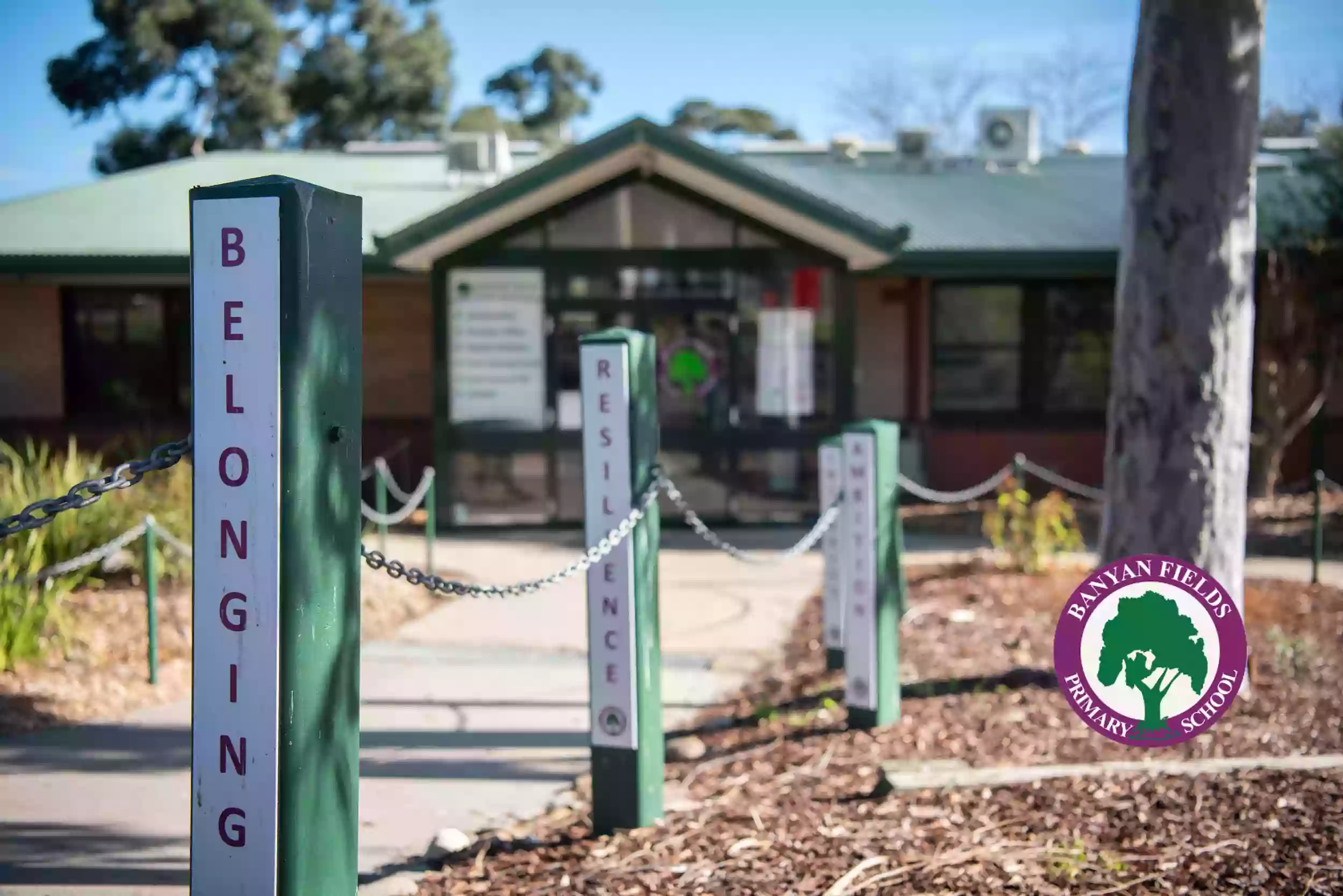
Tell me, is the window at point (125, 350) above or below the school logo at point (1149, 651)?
above

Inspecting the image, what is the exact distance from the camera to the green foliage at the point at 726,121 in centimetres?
4922

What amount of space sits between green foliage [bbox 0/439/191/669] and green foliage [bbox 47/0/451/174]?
26.5m

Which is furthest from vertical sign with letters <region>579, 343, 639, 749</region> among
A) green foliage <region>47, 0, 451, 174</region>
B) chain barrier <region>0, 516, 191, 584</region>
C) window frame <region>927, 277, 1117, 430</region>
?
green foliage <region>47, 0, 451, 174</region>

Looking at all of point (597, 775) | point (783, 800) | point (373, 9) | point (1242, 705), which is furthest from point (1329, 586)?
point (373, 9)

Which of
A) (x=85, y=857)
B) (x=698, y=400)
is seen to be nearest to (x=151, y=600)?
(x=85, y=857)

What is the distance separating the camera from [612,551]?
432 cm

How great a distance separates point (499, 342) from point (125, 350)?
5.98m

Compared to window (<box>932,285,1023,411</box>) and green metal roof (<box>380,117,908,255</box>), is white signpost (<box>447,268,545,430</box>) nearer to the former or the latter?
green metal roof (<box>380,117,908,255</box>)

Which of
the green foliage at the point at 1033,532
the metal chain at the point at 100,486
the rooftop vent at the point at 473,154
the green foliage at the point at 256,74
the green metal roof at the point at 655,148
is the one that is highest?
the green foliage at the point at 256,74

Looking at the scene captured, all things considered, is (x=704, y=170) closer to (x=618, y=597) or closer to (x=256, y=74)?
(x=618, y=597)

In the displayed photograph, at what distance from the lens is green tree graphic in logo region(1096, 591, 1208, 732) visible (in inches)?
115

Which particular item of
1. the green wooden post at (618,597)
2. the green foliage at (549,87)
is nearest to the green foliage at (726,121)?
the green foliage at (549,87)

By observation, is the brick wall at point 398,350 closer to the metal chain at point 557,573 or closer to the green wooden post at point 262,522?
the metal chain at point 557,573

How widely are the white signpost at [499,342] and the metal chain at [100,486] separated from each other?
1105cm
